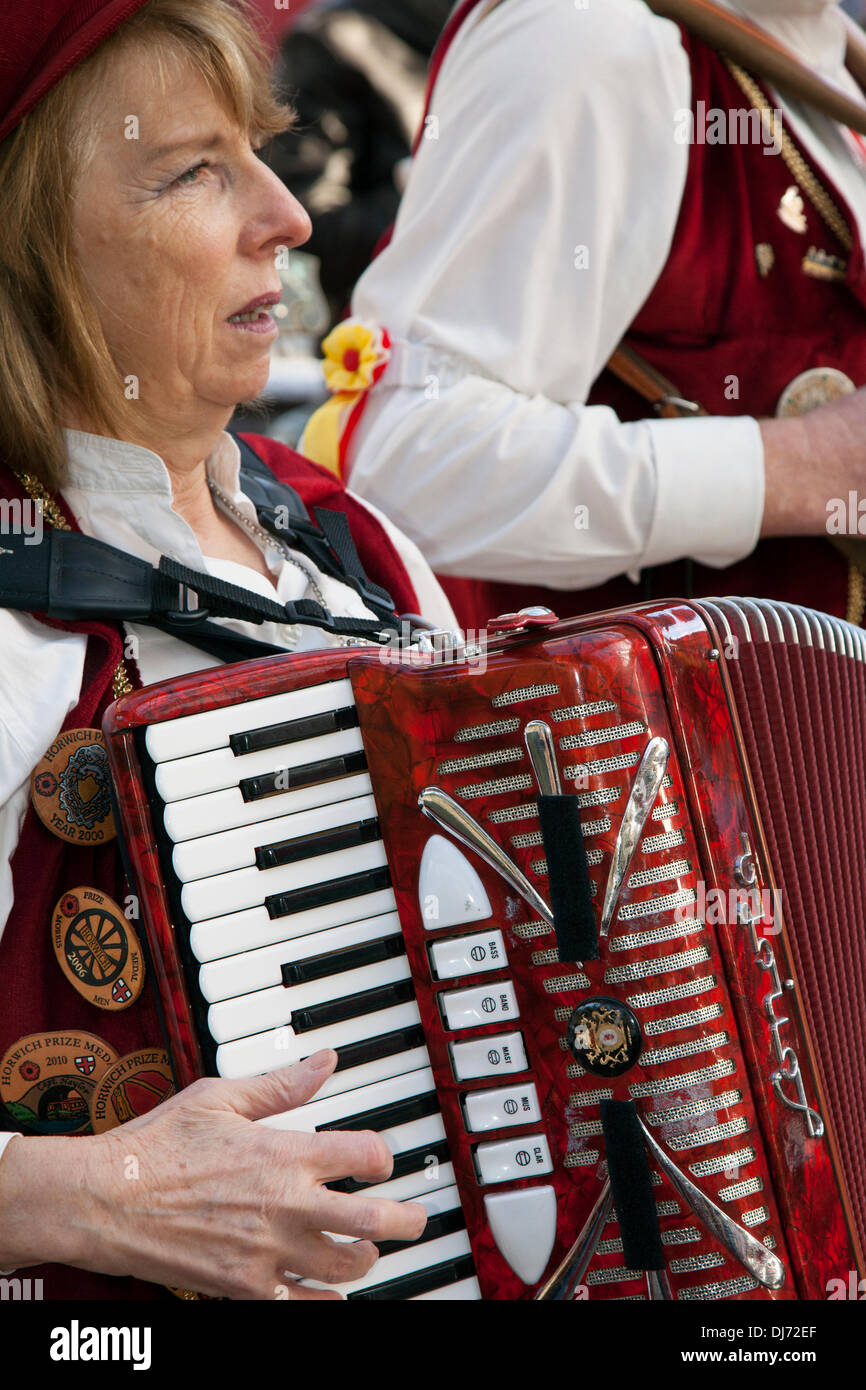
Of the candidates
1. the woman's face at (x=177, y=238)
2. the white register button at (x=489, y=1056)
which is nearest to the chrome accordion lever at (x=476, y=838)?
the white register button at (x=489, y=1056)

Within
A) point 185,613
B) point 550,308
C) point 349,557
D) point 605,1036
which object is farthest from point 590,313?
point 605,1036

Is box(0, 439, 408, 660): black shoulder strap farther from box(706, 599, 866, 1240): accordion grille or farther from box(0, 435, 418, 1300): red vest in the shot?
box(706, 599, 866, 1240): accordion grille

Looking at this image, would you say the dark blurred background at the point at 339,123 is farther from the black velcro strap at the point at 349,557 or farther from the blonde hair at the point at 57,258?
the blonde hair at the point at 57,258

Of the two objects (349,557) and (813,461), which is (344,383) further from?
(813,461)

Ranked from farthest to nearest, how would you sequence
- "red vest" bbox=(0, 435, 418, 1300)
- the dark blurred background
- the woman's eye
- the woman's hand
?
the dark blurred background < the woman's eye < "red vest" bbox=(0, 435, 418, 1300) < the woman's hand

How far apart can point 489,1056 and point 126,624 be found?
479mm

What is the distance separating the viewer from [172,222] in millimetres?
1237

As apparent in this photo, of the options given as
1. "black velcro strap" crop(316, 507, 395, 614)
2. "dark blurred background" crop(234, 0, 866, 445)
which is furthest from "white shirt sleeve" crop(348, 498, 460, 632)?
"dark blurred background" crop(234, 0, 866, 445)

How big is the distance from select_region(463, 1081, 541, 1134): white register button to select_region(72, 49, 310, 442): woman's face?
25.8 inches

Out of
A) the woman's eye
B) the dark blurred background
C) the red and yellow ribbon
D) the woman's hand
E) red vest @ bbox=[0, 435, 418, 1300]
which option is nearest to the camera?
the woman's hand

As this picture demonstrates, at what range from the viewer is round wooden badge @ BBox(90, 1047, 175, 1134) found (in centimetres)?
115

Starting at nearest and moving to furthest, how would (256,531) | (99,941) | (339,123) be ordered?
(99,941)
(256,531)
(339,123)

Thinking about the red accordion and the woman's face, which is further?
the woman's face

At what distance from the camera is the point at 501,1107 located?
112cm
